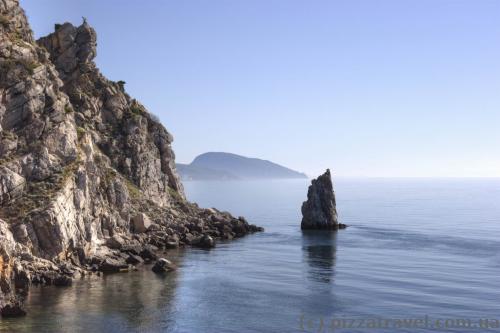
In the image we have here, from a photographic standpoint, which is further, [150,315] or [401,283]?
[401,283]

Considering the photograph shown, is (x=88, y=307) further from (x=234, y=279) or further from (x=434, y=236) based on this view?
(x=434, y=236)

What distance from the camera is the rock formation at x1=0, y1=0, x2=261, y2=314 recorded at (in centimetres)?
7919

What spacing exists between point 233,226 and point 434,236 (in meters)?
51.2

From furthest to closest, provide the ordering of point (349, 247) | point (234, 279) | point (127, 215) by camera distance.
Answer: point (349, 247)
point (127, 215)
point (234, 279)

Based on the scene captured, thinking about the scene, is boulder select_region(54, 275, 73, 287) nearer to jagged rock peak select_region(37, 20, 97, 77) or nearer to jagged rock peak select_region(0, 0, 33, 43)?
jagged rock peak select_region(0, 0, 33, 43)

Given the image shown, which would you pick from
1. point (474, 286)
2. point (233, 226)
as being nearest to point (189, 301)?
point (474, 286)

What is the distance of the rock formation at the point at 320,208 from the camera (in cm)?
15875

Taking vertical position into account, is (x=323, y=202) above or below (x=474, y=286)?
above

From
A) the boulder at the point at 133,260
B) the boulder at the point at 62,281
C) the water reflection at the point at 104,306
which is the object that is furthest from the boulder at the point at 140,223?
the boulder at the point at 62,281

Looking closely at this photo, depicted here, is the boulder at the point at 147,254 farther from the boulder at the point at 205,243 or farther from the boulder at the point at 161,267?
the boulder at the point at 205,243

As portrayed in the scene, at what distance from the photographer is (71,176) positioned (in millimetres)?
90438

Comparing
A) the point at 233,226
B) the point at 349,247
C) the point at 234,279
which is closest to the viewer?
the point at 234,279

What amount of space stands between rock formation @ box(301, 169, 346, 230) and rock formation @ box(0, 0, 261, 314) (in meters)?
23.1

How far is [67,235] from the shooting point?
83.1m
